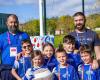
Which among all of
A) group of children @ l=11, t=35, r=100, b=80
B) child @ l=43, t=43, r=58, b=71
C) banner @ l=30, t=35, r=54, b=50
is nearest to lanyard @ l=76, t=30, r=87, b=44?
group of children @ l=11, t=35, r=100, b=80

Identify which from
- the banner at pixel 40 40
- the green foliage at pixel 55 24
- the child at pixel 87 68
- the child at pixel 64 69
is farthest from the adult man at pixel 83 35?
the green foliage at pixel 55 24

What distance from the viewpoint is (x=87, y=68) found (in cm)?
564

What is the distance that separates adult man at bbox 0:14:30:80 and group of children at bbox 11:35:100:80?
→ 33 cm

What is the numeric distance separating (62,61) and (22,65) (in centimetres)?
80

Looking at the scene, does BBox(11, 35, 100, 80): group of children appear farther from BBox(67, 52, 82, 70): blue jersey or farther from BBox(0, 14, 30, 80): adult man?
BBox(0, 14, 30, 80): adult man

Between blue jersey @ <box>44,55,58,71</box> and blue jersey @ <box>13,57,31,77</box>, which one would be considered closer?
blue jersey @ <box>44,55,58,71</box>

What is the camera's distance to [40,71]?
224 inches

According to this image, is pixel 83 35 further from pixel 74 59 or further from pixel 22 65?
pixel 22 65

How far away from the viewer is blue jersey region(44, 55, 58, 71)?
591 centimetres

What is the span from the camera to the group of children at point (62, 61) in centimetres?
563

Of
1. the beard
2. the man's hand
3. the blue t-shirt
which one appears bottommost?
the man's hand

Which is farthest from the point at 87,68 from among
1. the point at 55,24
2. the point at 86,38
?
the point at 55,24

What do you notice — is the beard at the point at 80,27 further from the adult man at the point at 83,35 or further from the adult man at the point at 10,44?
the adult man at the point at 10,44

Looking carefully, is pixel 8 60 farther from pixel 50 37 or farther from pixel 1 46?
pixel 50 37
